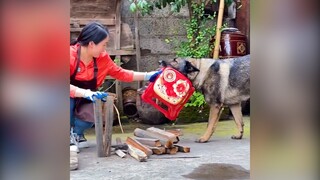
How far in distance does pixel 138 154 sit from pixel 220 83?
106 centimetres

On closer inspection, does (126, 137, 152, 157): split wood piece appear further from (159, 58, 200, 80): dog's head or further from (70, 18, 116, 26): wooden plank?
(70, 18, 116, 26): wooden plank

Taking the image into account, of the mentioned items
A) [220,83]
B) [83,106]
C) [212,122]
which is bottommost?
[212,122]

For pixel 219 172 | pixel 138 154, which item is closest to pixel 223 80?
pixel 138 154

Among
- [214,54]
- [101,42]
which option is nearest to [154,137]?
[101,42]

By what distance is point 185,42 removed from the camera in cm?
522

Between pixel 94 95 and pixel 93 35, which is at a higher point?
pixel 93 35

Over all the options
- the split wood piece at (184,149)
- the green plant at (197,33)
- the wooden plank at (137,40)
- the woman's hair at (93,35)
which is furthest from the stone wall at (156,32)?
the split wood piece at (184,149)

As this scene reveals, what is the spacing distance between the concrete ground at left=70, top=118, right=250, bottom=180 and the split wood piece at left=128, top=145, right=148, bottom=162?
0.08 ft

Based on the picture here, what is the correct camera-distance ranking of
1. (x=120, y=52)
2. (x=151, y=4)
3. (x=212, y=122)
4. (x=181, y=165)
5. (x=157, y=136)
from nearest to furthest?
(x=181, y=165) → (x=157, y=136) → (x=212, y=122) → (x=151, y=4) → (x=120, y=52)

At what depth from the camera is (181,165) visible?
2748 mm

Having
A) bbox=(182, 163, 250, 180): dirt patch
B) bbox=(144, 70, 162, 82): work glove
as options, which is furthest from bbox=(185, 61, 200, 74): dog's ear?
bbox=(182, 163, 250, 180): dirt patch

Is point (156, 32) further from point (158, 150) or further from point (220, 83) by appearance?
point (158, 150)

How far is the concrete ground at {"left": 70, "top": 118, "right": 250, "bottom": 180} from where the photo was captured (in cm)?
249
